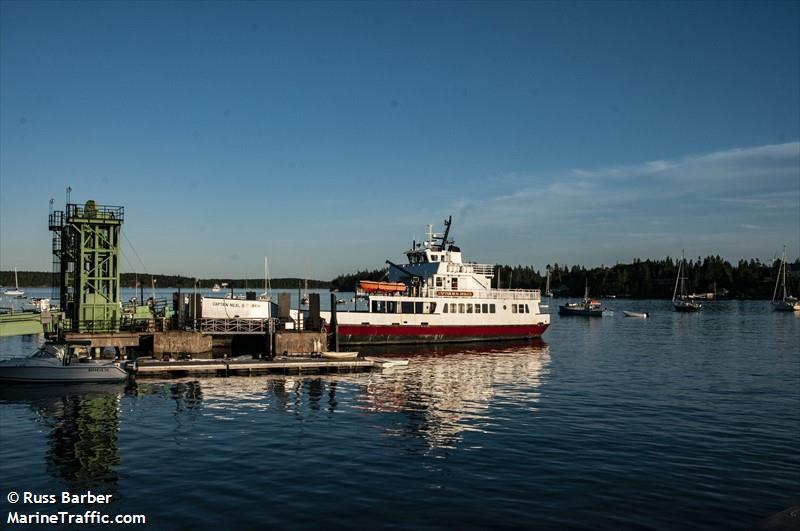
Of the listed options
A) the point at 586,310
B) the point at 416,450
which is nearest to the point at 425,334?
the point at 416,450

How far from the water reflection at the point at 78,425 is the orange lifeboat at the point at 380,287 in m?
25.2

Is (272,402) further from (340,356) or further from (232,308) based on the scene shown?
(232,308)

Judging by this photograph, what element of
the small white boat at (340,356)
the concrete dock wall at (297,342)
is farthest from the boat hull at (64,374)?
the small white boat at (340,356)

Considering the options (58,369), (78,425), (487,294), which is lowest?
(78,425)

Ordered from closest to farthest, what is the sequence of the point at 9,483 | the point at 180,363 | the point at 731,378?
1. the point at 9,483
2. the point at 180,363
3. the point at 731,378

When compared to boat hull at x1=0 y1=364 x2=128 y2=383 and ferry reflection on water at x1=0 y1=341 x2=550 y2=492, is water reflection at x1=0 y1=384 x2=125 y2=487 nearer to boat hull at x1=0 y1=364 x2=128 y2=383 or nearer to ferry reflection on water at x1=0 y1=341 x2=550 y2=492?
ferry reflection on water at x1=0 y1=341 x2=550 y2=492

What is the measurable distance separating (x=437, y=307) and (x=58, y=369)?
1277 inches

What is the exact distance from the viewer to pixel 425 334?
5516 centimetres

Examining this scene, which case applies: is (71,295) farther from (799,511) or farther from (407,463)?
(799,511)

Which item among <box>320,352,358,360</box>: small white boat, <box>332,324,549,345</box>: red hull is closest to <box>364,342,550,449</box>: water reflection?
<box>320,352,358,360</box>: small white boat

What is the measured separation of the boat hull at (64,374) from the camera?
3103cm

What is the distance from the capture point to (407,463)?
19.3 meters

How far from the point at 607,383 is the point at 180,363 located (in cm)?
2493

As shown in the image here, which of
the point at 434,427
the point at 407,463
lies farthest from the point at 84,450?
the point at 434,427
